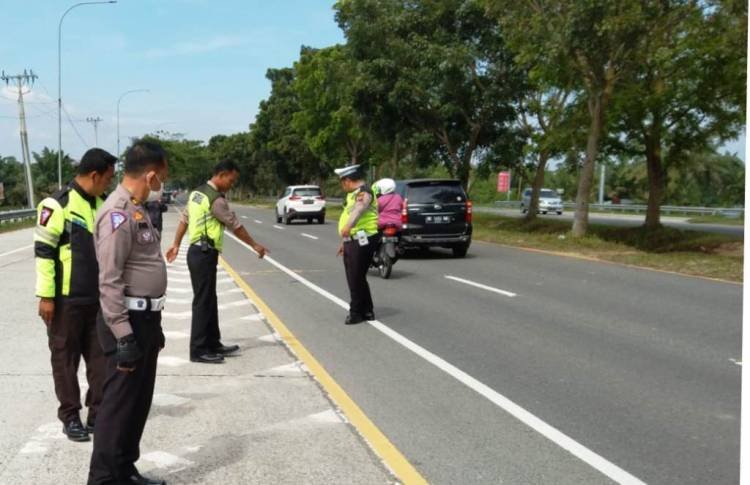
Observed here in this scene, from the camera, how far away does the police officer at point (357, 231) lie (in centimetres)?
824

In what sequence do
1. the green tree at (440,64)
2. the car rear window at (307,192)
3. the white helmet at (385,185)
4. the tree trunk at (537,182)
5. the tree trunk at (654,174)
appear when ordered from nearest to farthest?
the white helmet at (385,185), the tree trunk at (654,174), the green tree at (440,64), the tree trunk at (537,182), the car rear window at (307,192)

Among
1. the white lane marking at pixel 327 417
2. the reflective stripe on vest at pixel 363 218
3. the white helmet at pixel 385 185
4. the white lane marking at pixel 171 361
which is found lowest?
the white lane marking at pixel 171 361

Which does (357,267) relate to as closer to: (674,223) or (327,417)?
(327,417)

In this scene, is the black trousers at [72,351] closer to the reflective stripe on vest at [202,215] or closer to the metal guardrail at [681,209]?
the reflective stripe on vest at [202,215]

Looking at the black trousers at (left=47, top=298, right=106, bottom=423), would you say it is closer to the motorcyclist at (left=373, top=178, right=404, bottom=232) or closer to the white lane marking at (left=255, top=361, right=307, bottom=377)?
the white lane marking at (left=255, top=361, right=307, bottom=377)

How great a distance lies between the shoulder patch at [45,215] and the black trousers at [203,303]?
242 cm

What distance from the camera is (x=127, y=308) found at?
11.5 feet

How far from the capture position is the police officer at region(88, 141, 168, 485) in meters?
3.44

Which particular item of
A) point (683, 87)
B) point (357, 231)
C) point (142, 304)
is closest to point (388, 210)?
point (357, 231)

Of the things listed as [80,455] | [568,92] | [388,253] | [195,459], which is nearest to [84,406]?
[80,455]

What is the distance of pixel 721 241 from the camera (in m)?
20.6

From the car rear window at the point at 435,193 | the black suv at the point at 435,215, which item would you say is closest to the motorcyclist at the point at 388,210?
the black suv at the point at 435,215

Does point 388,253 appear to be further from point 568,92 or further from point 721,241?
point 568,92

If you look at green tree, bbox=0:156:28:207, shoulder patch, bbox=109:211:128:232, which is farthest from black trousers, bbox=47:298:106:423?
green tree, bbox=0:156:28:207
